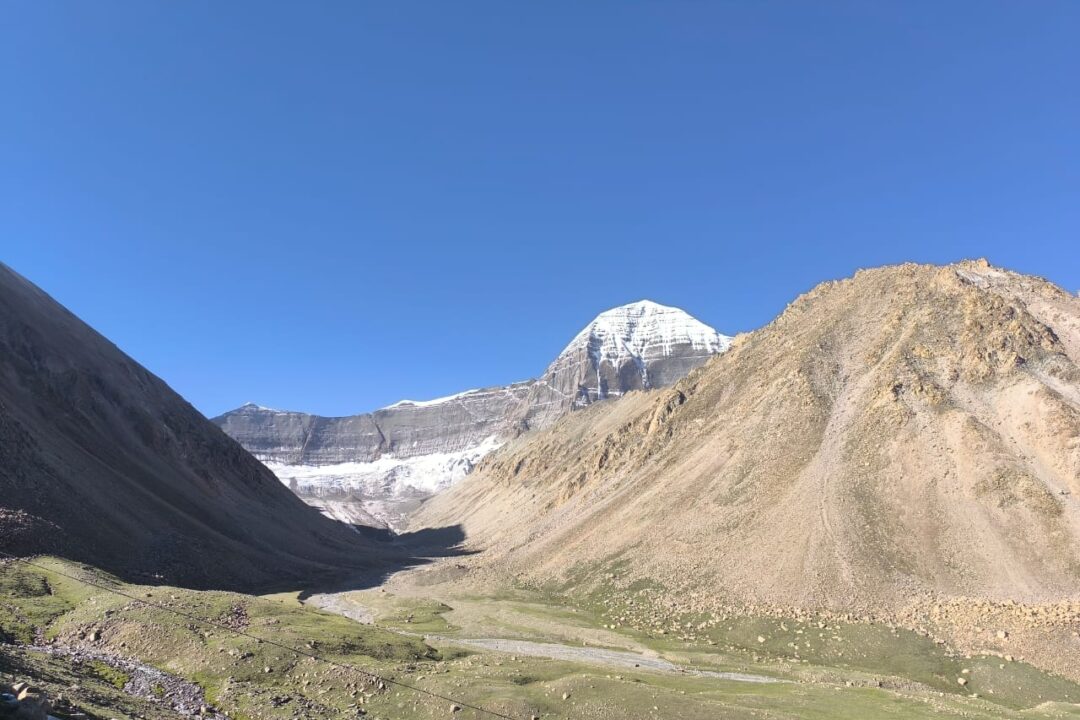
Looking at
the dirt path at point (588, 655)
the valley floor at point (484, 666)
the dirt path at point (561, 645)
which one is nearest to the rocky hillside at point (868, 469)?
the valley floor at point (484, 666)

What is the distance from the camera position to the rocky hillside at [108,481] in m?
103

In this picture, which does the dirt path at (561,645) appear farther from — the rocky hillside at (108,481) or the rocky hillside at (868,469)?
the rocky hillside at (108,481)

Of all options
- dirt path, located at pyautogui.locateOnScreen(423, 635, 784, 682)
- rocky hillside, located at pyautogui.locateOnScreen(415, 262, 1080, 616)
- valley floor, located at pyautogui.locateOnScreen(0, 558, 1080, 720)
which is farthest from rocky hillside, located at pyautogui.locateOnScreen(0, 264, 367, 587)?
rocky hillside, located at pyautogui.locateOnScreen(415, 262, 1080, 616)

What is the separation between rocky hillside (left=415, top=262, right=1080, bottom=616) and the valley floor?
45.3ft

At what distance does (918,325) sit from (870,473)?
47.7m

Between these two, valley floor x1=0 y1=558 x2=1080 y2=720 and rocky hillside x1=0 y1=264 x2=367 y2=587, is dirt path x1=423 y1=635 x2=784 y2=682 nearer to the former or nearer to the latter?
valley floor x1=0 y1=558 x2=1080 y2=720

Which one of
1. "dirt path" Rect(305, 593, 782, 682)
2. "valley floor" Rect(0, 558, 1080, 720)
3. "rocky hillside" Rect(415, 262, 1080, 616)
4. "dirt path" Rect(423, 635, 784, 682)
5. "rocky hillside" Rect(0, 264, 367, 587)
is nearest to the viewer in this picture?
"valley floor" Rect(0, 558, 1080, 720)

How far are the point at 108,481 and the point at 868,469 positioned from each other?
468ft

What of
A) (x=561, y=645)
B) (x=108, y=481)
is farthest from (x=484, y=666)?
(x=108, y=481)

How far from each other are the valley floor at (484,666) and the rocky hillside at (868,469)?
13807mm

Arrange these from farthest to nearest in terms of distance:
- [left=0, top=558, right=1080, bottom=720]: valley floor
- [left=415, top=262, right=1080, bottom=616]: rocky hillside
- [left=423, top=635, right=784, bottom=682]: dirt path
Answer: [left=415, top=262, right=1080, bottom=616]: rocky hillside < [left=423, top=635, right=784, bottom=682]: dirt path < [left=0, top=558, right=1080, bottom=720]: valley floor

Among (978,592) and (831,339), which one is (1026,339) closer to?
(831,339)

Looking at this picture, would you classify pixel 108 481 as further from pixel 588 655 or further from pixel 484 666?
pixel 588 655

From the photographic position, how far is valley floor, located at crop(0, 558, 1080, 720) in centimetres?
4666
